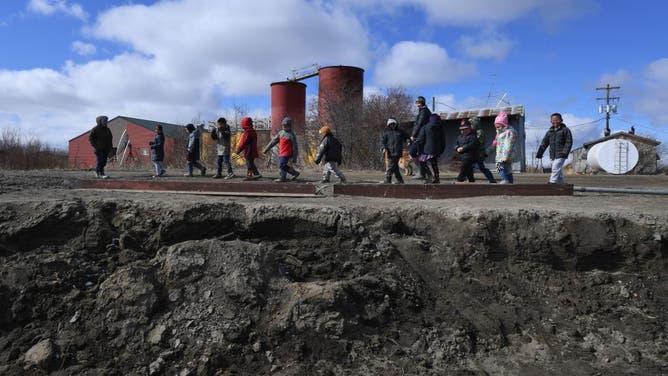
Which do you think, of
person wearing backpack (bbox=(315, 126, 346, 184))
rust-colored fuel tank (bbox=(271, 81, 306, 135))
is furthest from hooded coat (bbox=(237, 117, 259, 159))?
rust-colored fuel tank (bbox=(271, 81, 306, 135))

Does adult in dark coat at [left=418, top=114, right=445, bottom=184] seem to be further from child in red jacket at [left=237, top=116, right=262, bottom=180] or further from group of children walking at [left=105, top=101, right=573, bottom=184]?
child in red jacket at [left=237, top=116, right=262, bottom=180]

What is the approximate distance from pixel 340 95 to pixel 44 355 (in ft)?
73.6

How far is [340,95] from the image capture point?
83.5 ft

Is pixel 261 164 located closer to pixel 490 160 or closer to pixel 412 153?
pixel 490 160

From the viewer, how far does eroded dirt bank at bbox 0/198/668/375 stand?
4.02 m

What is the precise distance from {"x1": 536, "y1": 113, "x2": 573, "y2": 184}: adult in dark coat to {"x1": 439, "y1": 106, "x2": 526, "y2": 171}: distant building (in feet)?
53.4

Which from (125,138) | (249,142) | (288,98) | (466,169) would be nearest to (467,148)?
(466,169)

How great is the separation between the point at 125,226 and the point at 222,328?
1973mm

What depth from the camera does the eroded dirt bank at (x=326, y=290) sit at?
4020mm

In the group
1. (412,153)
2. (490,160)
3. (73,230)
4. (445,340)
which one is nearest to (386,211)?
(445,340)

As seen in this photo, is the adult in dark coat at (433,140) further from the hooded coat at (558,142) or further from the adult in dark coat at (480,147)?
the hooded coat at (558,142)

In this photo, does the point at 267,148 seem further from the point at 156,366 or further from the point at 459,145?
the point at 156,366

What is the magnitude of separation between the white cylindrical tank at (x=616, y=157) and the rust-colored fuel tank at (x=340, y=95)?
14233 millimetres

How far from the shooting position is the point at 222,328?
4164 mm
